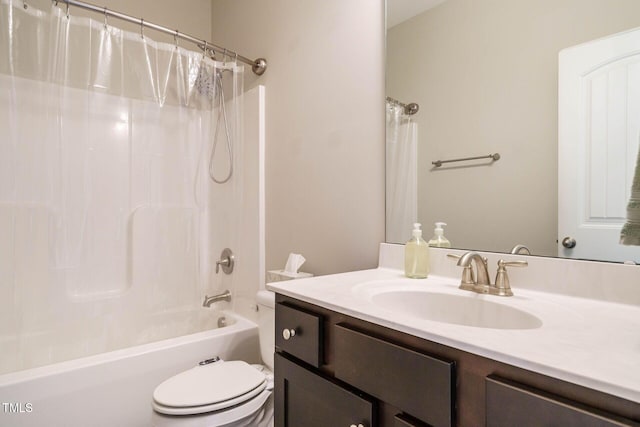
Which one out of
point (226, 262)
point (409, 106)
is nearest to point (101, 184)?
point (226, 262)

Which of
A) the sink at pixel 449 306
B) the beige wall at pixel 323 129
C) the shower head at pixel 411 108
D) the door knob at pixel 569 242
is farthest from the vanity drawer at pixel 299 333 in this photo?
the shower head at pixel 411 108

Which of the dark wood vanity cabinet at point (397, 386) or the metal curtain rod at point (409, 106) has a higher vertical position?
the metal curtain rod at point (409, 106)

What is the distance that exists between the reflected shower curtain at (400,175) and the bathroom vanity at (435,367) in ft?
1.15

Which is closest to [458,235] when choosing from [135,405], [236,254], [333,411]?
[333,411]

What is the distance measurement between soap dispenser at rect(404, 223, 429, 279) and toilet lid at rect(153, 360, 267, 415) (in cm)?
72

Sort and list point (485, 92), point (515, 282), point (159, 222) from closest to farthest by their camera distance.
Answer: point (515, 282)
point (485, 92)
point (159, 222)

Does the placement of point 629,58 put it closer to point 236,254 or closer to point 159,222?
point 236,254

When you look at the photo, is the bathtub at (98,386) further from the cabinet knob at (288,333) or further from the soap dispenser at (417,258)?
the soap dispenser at (417,258)

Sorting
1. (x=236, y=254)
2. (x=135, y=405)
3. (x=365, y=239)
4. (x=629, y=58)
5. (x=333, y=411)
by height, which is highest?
(x=629, y=58)

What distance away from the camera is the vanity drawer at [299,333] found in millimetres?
881

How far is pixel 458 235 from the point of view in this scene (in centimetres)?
121

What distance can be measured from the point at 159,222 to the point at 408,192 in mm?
1395

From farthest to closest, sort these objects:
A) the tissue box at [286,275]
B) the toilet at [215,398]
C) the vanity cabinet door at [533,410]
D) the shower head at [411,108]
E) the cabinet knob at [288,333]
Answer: the tissue box at [286,275] < the shower head at [411,108] < the toilet at [215,398] < the cabinet knob at [288,333] < the vanity cabinet door at [533,410]

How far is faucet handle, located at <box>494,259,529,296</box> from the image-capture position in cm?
95
